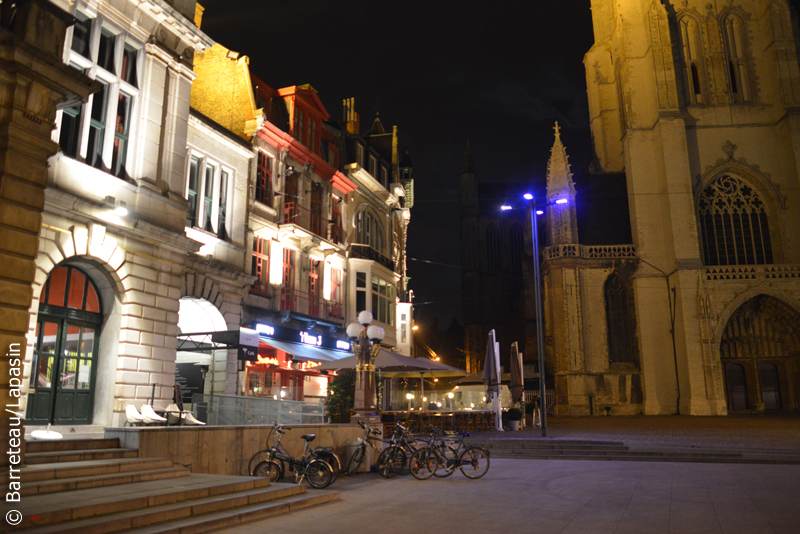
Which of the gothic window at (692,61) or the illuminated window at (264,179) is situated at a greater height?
the gothic window at (692,61)

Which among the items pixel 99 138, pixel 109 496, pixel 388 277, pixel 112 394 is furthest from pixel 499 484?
pixel 388 277

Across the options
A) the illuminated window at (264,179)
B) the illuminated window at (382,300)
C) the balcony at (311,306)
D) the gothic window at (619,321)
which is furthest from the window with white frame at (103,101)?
the gothic window at (619,321)

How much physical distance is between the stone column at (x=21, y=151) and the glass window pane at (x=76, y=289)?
17.9 ft

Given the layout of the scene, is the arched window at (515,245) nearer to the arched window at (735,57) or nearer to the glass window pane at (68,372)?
the arched window at (735,57)

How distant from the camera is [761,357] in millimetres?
36250

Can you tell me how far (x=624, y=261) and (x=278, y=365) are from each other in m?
24.4

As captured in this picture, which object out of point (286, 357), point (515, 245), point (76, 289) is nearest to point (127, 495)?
point (76, 289)

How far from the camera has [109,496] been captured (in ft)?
24.0

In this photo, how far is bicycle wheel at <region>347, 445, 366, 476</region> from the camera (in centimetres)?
1316

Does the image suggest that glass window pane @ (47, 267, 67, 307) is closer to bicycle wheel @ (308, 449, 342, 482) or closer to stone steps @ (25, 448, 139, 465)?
stone steps @ (25, 448, 139, 465)

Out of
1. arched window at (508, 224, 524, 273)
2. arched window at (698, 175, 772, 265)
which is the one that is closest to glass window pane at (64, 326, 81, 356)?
arched window at (698, 175, 772, 265)

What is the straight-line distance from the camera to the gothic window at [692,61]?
39281mm

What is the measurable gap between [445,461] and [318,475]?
296cm

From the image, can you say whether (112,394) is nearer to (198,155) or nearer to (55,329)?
(55,329)
